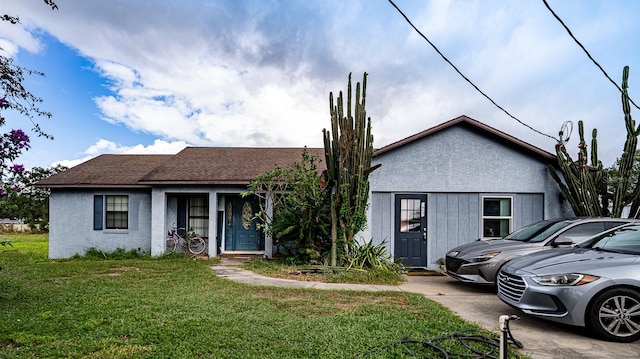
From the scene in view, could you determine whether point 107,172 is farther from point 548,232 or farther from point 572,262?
point 572,262

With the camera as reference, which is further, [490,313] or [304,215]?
[304,215]

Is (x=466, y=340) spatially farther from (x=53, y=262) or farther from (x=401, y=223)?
(x=53, y=262)

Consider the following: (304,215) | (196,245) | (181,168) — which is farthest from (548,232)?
(181,168)

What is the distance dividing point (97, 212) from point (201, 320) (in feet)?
33.8

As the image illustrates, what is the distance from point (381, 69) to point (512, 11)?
148 inches

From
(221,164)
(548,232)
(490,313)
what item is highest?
(221,164)

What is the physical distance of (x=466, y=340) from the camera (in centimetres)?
452

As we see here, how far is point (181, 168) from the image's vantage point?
44.9 ft

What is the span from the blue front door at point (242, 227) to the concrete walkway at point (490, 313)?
2.96 metres

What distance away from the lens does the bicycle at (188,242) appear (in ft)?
43.2

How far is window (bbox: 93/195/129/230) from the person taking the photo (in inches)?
531

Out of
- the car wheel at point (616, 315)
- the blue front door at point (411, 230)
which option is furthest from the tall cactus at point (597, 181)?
the car wheel at point (616, 315)

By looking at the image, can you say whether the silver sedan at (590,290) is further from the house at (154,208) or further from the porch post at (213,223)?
the porch post at (213,223)

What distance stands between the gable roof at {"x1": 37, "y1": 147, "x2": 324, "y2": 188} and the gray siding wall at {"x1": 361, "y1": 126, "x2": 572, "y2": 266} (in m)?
4.29
